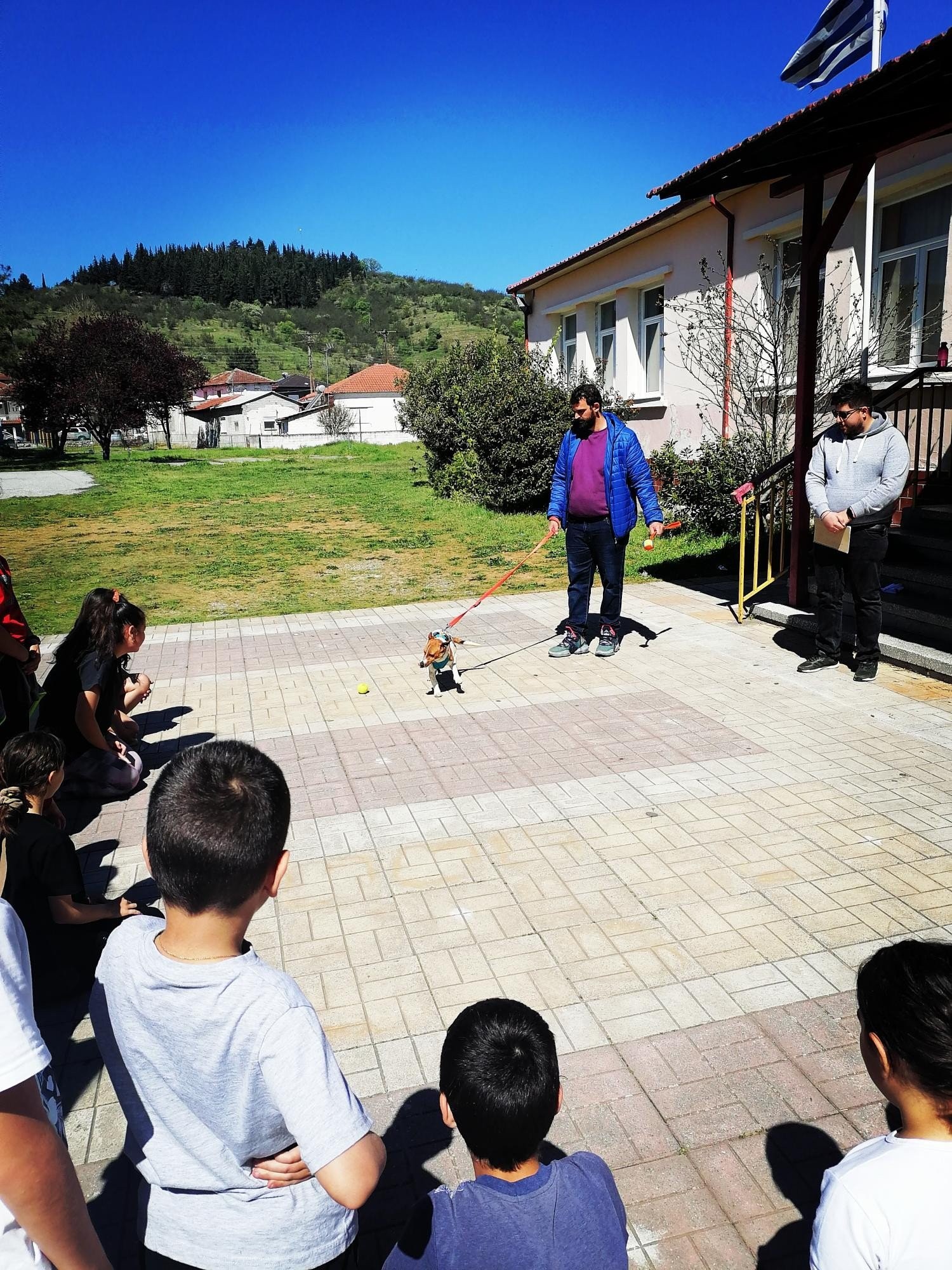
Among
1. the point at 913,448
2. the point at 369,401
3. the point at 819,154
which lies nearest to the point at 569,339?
the point at 913,448

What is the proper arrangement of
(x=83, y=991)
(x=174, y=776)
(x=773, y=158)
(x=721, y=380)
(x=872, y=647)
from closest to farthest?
(x=174, y=776), (x=83, y=991), (x=872, y=647), (x=773, y=158), (x=721, y=380)

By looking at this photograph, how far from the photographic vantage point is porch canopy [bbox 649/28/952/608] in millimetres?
6359

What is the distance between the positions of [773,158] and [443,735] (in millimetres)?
5713

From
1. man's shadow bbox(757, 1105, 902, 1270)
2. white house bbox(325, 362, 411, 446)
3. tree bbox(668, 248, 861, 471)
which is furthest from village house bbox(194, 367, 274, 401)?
man's shadow bbox(757, 1105, 902, 1270)

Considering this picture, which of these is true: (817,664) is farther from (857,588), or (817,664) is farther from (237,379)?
(237,379)

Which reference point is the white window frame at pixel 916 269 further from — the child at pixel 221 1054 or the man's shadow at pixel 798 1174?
the child at pixel 221 1054

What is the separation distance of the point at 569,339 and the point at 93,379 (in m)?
31.2

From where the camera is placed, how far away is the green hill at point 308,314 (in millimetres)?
109750

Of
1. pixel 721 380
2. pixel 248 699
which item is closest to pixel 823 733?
pixel 248 699

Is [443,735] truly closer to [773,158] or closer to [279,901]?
[279,901]

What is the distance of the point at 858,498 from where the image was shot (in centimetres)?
682

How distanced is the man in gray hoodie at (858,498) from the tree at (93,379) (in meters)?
42.2

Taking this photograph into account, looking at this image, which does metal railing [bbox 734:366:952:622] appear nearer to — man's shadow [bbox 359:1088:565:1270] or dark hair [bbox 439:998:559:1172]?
man's shadow [bbox 359:1088:565:1270]

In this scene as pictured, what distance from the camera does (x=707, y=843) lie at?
15.1 feet
